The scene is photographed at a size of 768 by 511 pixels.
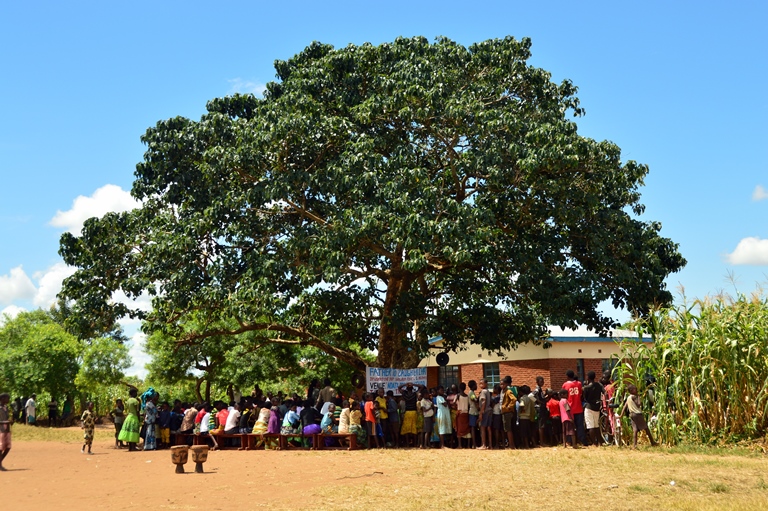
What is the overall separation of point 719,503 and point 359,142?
12.3 metres

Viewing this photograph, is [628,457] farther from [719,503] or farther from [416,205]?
[416,205]

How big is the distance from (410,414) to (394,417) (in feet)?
1.30

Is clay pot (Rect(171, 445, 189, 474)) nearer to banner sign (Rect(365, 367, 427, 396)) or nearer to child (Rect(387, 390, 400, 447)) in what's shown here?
child (Rect(387, 390, 400, 447))

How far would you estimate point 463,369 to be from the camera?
33.8 meters

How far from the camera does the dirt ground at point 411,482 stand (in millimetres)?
9867

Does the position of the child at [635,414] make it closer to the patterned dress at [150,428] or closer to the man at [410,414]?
the man at [410,414]

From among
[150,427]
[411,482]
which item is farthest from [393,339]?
[411,482]

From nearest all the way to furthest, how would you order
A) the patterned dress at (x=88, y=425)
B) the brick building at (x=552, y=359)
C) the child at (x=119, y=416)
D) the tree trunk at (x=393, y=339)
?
the patterned dress at (x=88, y=425)
the child at (x=119, y=416)
the tree trunk at (x=393, y=339)
the brick building at (x=552, y=359)

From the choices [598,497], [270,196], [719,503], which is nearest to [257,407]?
[270,196]

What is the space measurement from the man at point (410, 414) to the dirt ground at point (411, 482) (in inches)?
70.6

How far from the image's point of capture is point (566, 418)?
Result: 1698cm

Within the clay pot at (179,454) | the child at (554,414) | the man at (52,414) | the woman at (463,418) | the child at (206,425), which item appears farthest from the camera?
the man at (52,414)

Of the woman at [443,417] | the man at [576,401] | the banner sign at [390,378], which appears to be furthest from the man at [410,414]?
the man at [576,401]

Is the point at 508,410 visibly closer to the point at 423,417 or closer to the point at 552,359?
the point at 423,417
